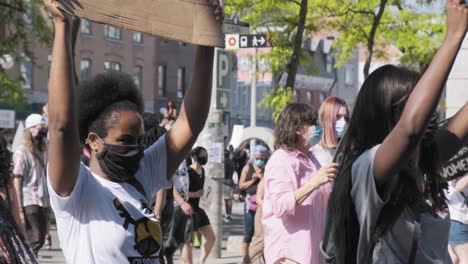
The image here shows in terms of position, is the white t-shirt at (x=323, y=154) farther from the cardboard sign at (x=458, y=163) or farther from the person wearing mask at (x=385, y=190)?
the person wearing mask at (x=385, y=190)

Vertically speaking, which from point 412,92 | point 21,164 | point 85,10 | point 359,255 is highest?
point 85,10

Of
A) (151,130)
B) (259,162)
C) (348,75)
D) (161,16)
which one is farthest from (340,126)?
(348,75)

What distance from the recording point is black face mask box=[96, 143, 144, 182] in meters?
4.06

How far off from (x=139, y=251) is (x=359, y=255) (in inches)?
33.7

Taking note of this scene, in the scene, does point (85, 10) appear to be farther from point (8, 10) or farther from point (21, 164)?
point (8, 10)

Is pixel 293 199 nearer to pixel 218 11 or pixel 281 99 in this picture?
pixel 218 11

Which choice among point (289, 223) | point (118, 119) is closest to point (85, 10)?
point (118, 119)

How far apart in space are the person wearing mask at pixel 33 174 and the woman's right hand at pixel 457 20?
8.97 meters

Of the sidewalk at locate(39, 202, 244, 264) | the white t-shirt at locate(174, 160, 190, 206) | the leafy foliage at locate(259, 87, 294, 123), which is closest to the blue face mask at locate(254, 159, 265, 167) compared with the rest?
the sidewalk at locate(39, 202, 244, 264)

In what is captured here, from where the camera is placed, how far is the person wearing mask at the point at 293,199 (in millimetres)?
6980

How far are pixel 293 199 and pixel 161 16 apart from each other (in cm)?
335

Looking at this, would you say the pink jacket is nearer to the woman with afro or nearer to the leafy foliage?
the woman with afro

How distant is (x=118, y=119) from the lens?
13.6 feet

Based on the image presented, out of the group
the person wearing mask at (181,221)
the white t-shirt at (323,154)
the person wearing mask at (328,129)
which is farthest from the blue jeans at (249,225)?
the white t-shirt at (323,154)
